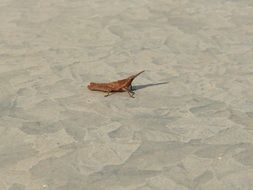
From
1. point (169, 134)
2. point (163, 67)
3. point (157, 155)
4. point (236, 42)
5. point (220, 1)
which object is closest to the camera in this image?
point (157, 155)

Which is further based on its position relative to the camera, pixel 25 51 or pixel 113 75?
pixel 25 51

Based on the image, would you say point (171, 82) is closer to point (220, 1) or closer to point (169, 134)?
point (169, 134)

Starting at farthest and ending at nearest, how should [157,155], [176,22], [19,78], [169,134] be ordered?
[176,22] < [19,78] < [169,134] < [157,155]

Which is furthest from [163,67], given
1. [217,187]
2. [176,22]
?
[217,187]

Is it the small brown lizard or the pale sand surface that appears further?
the small brown lizard

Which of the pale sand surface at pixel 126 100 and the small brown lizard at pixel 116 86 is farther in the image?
the small brown lizard at pixel 116 86

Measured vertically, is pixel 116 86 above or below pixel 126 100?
above

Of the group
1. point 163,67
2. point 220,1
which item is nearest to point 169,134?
point 163,67
